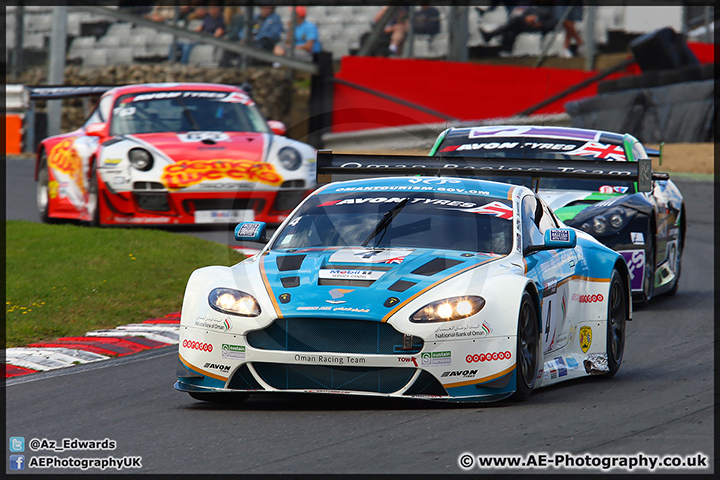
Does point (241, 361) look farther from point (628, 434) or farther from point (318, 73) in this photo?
point (318, 73)

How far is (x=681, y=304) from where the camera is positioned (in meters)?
10.4

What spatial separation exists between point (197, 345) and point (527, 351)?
1664 mm

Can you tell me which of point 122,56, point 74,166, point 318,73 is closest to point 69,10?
point 122,56

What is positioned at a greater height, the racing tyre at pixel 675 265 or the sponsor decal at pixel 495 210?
the sponsor decal at pixel 495 210

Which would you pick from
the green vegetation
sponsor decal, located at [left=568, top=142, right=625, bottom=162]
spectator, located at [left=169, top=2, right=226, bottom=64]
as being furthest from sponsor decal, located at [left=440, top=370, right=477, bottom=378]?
spectator, located at [left=169, top=2, right=226, bottom=64]

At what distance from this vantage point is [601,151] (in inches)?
419

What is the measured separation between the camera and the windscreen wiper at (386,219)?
657 centimetres

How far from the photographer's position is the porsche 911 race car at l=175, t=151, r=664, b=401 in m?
5.64

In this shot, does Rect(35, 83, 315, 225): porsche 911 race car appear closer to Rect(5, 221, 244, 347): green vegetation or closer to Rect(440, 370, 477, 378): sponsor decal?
Rect(5, 221, 244, 347): green vegetation

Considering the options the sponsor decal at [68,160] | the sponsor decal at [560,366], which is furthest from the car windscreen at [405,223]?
the sponsor decal at [68,160]

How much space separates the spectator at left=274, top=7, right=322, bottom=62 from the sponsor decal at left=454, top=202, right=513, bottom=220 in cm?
1593

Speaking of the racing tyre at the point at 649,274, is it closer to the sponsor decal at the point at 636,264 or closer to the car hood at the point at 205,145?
the sponsor decal at the point at 636,264

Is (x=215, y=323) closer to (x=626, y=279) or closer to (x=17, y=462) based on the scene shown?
(x=17, y=462)

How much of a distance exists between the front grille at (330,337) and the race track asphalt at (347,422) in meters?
0.32
